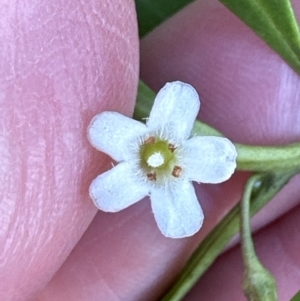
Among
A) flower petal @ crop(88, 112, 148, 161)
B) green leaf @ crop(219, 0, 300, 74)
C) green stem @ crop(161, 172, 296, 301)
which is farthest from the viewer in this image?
green stem @ crop(161, 172, 296, 301)

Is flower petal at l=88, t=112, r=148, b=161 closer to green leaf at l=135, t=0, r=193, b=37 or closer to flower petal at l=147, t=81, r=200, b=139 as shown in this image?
flower petal at l=147, t=81, r=200, b=139

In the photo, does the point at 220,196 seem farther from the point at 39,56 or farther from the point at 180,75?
the point at 39,56

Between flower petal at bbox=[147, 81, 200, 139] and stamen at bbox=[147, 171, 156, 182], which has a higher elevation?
flower petal at bbox=[147, 81, 200, 139]

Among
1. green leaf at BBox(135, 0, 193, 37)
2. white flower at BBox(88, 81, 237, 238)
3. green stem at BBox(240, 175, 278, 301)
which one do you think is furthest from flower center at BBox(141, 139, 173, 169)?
green leaf at BBox(135, 0, 193, 37)

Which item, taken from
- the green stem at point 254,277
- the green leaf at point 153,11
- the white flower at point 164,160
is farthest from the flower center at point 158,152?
the green leaf at point 153,11

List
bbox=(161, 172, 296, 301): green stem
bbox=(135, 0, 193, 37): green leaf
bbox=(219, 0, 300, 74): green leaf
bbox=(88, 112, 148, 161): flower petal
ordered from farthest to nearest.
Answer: bbox=(135, 0, 193, 37): green leaf → bbox=(161, 172, 296, 301): green stem → bbox=(219, 0, 300, 74): green leaf → bbox=(88, 112, 148, 161): flower petal

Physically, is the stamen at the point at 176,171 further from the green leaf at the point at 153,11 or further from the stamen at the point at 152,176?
the green leaf at the point at 153,11
